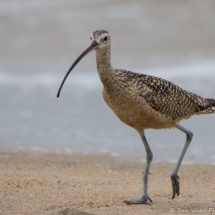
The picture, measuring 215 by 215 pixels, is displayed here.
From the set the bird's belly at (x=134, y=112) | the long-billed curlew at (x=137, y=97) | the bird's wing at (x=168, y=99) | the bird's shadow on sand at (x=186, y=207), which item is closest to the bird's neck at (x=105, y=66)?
the long-billed curlew at (x=137, y=97)

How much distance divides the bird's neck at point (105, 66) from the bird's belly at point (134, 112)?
0.24 m

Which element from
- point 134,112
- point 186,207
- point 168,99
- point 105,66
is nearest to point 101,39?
point 105,66

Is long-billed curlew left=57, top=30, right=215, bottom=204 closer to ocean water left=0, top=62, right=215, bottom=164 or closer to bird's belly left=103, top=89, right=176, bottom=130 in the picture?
bird's belly left=103, top=89, right=176, bottom=130

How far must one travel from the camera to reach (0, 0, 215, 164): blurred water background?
9977 millimetres

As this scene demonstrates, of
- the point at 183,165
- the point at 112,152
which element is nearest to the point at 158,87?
the point at 183,165

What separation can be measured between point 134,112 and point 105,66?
0.74m

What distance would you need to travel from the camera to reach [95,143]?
985 centimetres

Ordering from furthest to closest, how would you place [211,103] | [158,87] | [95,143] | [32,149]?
[95,143] → [32,149] → [211,103] → [158,87]

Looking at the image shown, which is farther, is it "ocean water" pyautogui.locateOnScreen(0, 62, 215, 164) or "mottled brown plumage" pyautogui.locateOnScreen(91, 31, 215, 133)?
"ocean water" pyautogui.locateOnScreen(0, 62, 215, 164)

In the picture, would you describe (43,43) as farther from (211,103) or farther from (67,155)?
(211,103)

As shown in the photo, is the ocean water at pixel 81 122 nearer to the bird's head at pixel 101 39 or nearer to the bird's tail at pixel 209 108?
the bird's tail at pixel 209 108

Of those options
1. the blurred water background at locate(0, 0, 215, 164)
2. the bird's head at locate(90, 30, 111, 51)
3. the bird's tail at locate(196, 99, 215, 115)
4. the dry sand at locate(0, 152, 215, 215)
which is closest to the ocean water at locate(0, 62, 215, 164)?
the blurred water background at locate(0, 0, 215, 164)

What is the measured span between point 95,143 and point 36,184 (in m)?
3.67

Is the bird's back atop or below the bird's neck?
below
